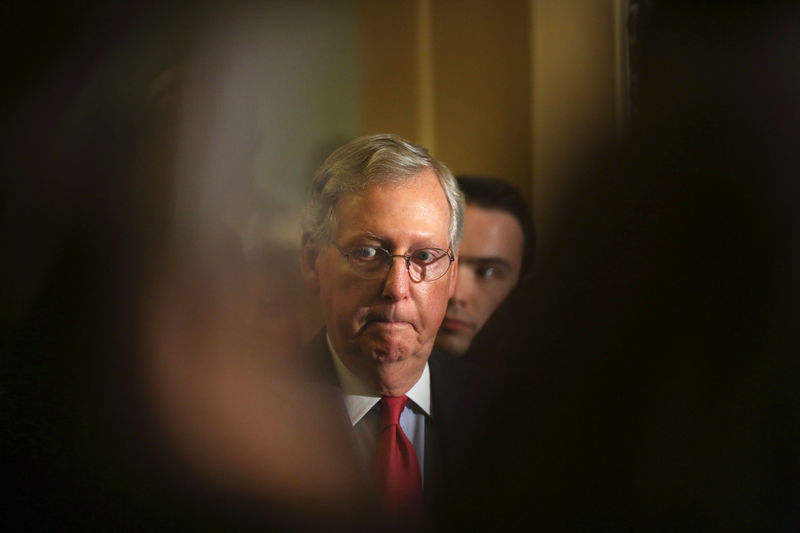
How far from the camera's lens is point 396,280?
85 cm

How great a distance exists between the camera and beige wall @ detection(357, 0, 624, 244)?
3.04 feet

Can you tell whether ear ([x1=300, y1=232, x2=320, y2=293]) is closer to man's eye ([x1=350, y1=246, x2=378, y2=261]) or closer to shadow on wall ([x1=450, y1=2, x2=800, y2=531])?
man's eye ([x1=350, y1=246, x2=378, y2=261])

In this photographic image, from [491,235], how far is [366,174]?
20 cm

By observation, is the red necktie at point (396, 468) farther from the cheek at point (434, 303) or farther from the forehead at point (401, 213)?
the forehead at point (401, 213)

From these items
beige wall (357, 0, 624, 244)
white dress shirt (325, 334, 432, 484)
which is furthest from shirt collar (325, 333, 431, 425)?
beige wall (357, 0, 624, 244)

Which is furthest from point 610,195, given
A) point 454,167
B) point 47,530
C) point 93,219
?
point 47,530

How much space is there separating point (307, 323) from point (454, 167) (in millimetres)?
307

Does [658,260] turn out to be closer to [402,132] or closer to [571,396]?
[571,396]

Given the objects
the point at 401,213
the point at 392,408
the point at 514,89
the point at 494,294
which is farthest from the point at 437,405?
the point at 514,89

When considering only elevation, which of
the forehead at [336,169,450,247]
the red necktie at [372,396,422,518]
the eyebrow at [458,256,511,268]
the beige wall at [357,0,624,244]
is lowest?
the red necktie at [372,396,422,518]

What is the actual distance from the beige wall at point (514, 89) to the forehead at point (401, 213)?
0.31 ft

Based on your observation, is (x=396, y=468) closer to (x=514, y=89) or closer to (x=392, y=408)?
(x=392, y=408)

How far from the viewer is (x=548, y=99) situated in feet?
3.06

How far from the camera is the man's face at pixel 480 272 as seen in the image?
893mm
